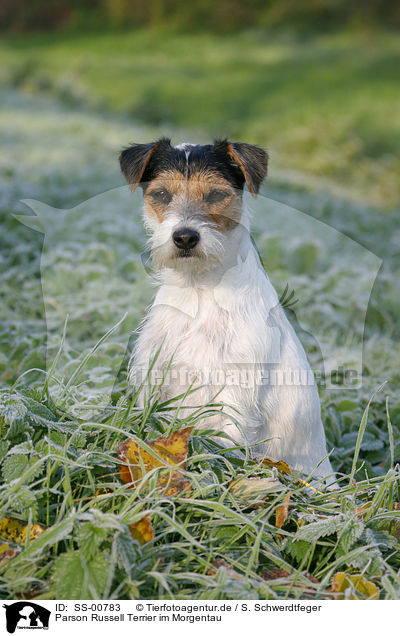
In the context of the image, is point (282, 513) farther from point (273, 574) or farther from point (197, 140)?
point (197, 140)

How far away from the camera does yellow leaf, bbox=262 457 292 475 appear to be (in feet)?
8.76

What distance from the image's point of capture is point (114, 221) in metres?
6.17

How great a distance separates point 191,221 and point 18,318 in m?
2.34

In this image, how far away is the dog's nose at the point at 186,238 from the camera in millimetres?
2469

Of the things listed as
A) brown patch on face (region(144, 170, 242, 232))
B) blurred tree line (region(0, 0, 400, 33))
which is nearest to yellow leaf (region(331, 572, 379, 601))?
brown patch on face (region(144, 170, 242, 232))

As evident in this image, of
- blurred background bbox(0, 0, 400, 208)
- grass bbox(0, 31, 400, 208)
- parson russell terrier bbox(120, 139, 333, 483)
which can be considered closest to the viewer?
parson russell terrier bbox(120, 139, 333, 483)

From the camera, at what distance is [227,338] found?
2.66 metres

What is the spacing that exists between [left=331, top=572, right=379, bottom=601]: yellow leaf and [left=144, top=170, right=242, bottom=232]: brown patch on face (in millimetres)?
1288

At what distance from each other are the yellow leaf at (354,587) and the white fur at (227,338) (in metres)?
0.50

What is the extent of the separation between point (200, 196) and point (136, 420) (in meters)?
0.89

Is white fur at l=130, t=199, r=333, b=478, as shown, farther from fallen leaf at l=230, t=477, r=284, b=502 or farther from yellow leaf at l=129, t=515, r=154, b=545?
yellow leaf at l=129, t=515, r=154, b=545
